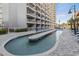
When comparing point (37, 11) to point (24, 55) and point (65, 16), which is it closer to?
point (65, 16)

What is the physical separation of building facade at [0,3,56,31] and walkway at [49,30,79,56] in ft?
1.44

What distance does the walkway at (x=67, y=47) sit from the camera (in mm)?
3117

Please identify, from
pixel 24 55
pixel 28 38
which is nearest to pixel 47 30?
pixel 28 38

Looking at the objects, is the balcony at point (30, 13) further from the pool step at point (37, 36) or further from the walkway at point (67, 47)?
the walkway at point (67, 47)

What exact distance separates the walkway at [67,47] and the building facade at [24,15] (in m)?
0.44

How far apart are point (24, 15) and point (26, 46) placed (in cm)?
62

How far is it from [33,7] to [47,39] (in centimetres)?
69

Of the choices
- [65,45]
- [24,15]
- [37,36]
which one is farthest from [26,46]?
[65,45]

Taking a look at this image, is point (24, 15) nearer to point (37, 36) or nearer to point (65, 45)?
point (37, 36)

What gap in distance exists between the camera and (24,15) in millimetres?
3316

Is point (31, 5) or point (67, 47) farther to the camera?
point (31, 5)

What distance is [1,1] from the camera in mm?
3236

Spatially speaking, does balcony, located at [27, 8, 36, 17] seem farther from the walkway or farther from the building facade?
the walkway

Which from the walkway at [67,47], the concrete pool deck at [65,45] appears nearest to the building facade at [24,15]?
the concrete pool deck at [65,45]
